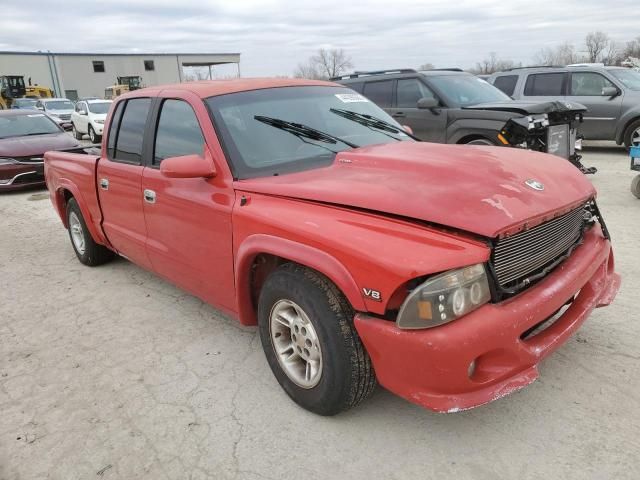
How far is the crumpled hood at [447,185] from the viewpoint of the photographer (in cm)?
231

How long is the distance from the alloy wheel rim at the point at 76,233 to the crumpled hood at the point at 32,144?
528 centimetres

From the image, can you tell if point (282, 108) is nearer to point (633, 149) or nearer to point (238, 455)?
point (238, 455)

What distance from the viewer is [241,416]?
2.81 metres

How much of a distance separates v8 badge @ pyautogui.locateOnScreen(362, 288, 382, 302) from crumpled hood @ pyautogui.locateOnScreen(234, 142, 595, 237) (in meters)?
0.40

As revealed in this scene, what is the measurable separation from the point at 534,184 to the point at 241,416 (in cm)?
204

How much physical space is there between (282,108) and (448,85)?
5696 mm

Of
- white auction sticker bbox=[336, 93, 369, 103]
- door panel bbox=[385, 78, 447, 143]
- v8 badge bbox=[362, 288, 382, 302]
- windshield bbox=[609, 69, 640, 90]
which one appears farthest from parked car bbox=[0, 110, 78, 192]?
windshield bbox=[609, 69, 640, 90]

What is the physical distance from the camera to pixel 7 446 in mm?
2691

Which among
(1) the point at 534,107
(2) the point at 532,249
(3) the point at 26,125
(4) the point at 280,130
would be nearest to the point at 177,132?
(4) the point at 280,130

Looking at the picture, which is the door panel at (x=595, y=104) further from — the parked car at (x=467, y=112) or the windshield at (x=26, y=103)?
the windshield at (x=26, y=103)

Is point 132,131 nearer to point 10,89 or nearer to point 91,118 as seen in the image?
point 91,118

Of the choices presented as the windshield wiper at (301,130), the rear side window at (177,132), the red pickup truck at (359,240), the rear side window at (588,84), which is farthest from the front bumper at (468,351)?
the rear side window at (588,84)

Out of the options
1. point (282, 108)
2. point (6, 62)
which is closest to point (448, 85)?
point (282, 108)

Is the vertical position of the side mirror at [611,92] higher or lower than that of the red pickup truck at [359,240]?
higher
